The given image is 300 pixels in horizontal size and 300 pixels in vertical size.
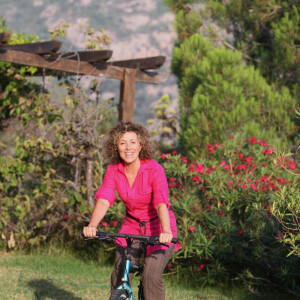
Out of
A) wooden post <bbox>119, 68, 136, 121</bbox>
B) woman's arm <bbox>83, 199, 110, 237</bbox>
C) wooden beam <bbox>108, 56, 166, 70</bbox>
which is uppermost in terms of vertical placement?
wooden beam <bbox>108, 56, 166, 70</bbox>

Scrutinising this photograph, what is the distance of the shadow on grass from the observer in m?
5.85

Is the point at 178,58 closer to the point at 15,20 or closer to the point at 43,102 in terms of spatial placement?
the point at 43,102

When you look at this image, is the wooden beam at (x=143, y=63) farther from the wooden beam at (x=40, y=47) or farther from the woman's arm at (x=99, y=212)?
the woman's arm at (x=99, y=212)

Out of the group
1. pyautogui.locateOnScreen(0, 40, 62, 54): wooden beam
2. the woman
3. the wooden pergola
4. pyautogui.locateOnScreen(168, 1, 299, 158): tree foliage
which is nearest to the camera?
the woman

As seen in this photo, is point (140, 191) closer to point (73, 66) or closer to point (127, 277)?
point (127, 277)

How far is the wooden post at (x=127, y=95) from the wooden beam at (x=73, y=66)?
3.9 inches

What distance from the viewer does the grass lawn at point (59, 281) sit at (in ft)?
19.4

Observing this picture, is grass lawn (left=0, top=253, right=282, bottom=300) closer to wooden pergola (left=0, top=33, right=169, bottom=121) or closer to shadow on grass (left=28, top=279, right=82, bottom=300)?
shadow on grass (left=28, top=279, right=82, bottom=300)

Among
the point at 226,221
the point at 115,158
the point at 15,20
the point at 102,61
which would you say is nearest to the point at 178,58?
the point at 102,61

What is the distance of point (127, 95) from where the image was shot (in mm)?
8016

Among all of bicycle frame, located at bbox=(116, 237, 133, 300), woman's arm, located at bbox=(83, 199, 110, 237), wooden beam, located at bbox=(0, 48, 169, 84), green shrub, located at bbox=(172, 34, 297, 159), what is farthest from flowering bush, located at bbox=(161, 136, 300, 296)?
green shrub, located at bbox=(172, 34, 297, 159)

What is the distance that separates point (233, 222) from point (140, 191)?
8.91ft

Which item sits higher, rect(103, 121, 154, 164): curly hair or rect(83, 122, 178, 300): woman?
rect(103, 121, 154, 164): curly hair

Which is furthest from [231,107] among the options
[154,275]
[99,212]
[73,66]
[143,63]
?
[154,275]
